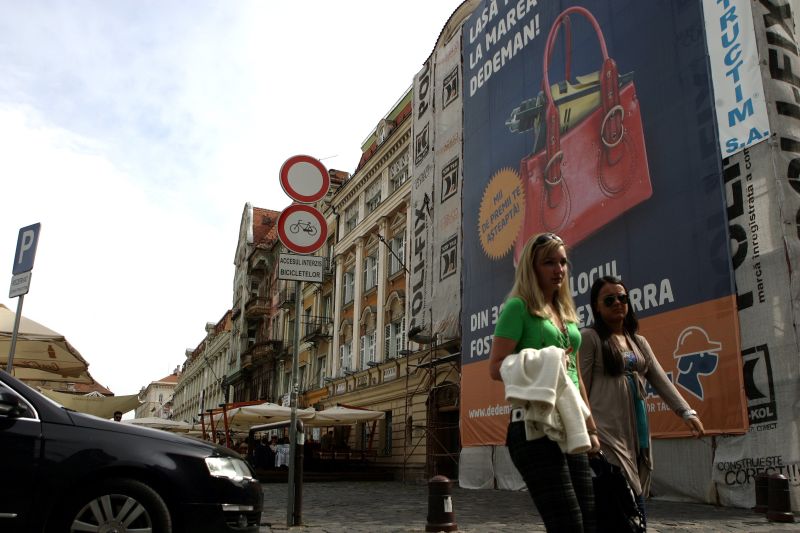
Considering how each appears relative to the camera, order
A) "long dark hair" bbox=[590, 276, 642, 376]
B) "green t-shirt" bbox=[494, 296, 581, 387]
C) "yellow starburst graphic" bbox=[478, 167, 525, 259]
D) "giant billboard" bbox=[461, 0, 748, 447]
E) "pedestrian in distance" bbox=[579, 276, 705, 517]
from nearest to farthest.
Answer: "green t-shirt" bbox=[494, 296, 581, 387], "pedestrian in distance" bbox=[579, 276, 705, 517], "long dark hair" bbox=[590, 276, 642, 376], "giant billboard" bbox=[461, 0, 748, 447], "yellow starburst graphic" bbox=[478, 167, 525, 259]

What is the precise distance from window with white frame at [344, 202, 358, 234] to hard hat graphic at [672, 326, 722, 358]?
922 inches

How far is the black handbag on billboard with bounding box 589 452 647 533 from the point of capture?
2982mm

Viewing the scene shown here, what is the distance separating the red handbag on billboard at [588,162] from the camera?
42.9 ft

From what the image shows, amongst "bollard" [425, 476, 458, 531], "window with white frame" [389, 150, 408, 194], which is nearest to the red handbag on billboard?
"bollard" [425, 476, 458, 531]

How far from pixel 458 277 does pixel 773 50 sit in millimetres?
10103

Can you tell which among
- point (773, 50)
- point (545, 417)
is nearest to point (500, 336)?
point (545, 417)

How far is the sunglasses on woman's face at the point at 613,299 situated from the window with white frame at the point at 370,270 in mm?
26924

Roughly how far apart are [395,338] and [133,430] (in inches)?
881

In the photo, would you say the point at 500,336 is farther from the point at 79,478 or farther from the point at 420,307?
the point at 420,307

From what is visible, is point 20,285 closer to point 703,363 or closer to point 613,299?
point 613,299

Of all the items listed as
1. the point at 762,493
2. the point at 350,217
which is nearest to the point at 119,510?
the point at 762,493

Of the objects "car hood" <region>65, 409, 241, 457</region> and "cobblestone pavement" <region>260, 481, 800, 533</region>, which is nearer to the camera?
"car hood" <region>65, 409, 241, 457</region>

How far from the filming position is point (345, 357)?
1283 inches

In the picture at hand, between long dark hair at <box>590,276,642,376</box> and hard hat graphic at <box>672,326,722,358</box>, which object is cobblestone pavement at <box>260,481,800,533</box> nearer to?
hard hat graphic at <box>672,326,722,358</box>
